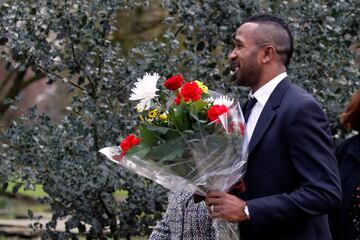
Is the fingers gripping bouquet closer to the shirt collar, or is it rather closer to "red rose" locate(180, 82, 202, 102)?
"red rose" locate(180, 82, 202, 102)

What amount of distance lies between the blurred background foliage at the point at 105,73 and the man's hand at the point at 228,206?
2197mm

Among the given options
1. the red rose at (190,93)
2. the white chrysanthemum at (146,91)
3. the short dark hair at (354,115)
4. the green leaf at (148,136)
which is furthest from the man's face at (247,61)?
the short dark hair at (354,115)

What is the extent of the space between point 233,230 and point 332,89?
2752 millimetres

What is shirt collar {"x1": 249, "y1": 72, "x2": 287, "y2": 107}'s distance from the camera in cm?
372

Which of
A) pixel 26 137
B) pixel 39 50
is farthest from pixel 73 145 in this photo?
pixel 39 50

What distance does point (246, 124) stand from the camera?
3.75m

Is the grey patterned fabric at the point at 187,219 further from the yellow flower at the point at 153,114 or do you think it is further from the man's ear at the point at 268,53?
the man's ear at the point at 268,53

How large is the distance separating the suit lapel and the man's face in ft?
0.33

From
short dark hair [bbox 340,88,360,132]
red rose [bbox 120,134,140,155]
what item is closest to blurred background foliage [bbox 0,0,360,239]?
short dark hair [bbox 340,88,360,132]

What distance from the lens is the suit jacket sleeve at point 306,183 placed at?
346 cm

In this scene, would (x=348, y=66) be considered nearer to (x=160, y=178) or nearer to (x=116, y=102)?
(x=116, y=102)

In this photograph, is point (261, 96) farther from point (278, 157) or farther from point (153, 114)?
point (153, 114)

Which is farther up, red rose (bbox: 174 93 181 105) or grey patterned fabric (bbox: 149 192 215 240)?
red rose (bbox: 174 93 181 105)

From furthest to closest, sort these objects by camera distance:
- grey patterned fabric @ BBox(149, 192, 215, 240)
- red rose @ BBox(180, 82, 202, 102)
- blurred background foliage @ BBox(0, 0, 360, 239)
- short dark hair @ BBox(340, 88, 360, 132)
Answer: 1. blurred background foliage @ BBox(0, 0, 360, 239)
2. short dark hair @ BBox(340, 88, 360, 132)
3. grey patterned fabric @ BBox(149, 192, 215, 240)
4. red rose @ BBox(180, 82, 202, 102)
